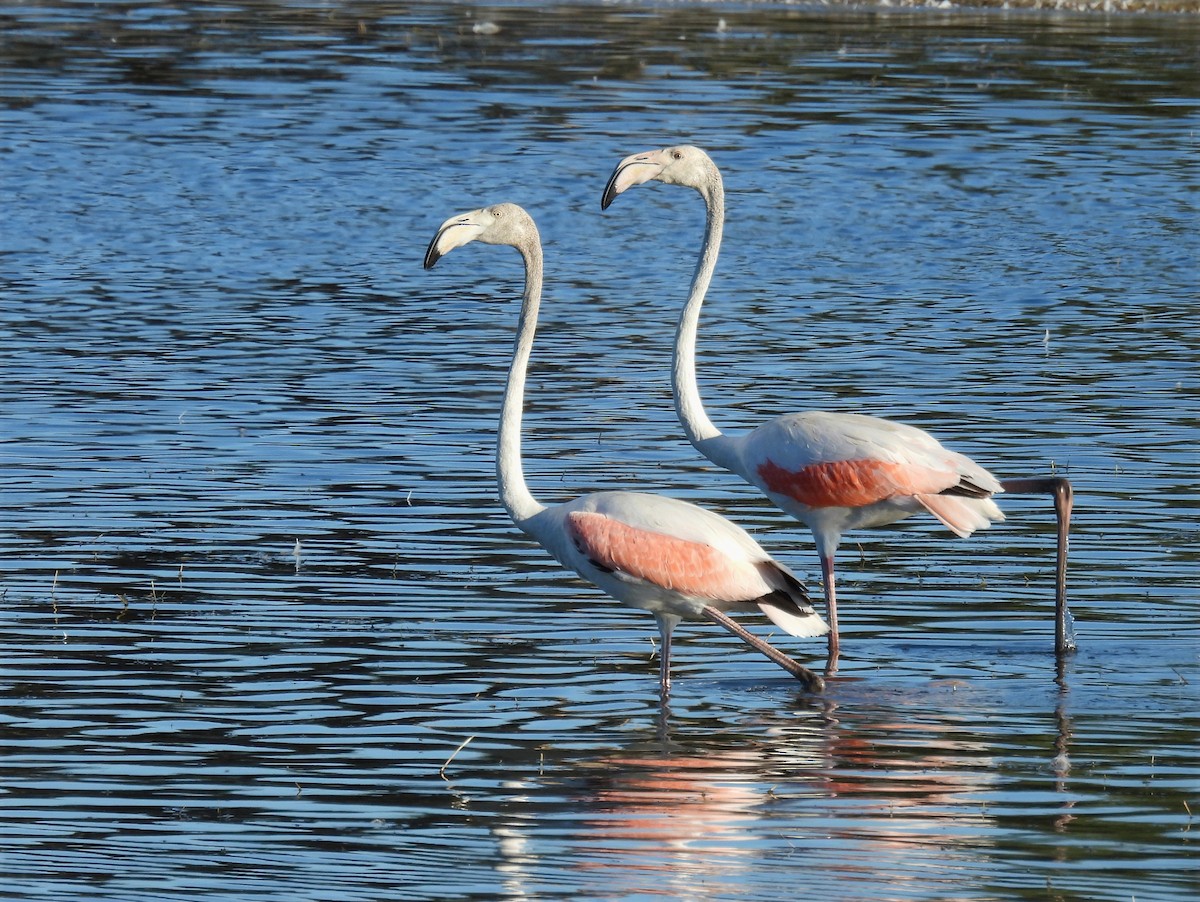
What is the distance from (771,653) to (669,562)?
0.50 metres

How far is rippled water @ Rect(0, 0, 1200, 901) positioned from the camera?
6.60m

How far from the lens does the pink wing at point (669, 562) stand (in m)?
7.82

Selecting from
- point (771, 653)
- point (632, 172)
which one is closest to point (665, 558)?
point (771, 653)

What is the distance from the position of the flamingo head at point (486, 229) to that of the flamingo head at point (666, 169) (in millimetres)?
775

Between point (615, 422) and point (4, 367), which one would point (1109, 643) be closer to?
point (615, 422)

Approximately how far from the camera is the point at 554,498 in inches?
416

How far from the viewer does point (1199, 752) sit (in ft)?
24.1

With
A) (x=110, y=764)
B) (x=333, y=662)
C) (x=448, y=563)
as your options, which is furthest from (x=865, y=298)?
(x=110, y=764)

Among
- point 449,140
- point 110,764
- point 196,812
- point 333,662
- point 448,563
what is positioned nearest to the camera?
point 196,812

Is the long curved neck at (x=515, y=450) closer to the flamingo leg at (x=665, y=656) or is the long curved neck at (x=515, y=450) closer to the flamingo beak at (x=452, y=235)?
the flamingo beak at (x=452, y=235)

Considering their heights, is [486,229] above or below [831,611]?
above

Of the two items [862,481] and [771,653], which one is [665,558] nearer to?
[771,653]

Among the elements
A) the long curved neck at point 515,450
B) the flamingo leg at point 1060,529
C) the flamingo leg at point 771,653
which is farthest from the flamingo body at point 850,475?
the long curved neck at point 515,450

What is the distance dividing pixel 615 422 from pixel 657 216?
7.72m
